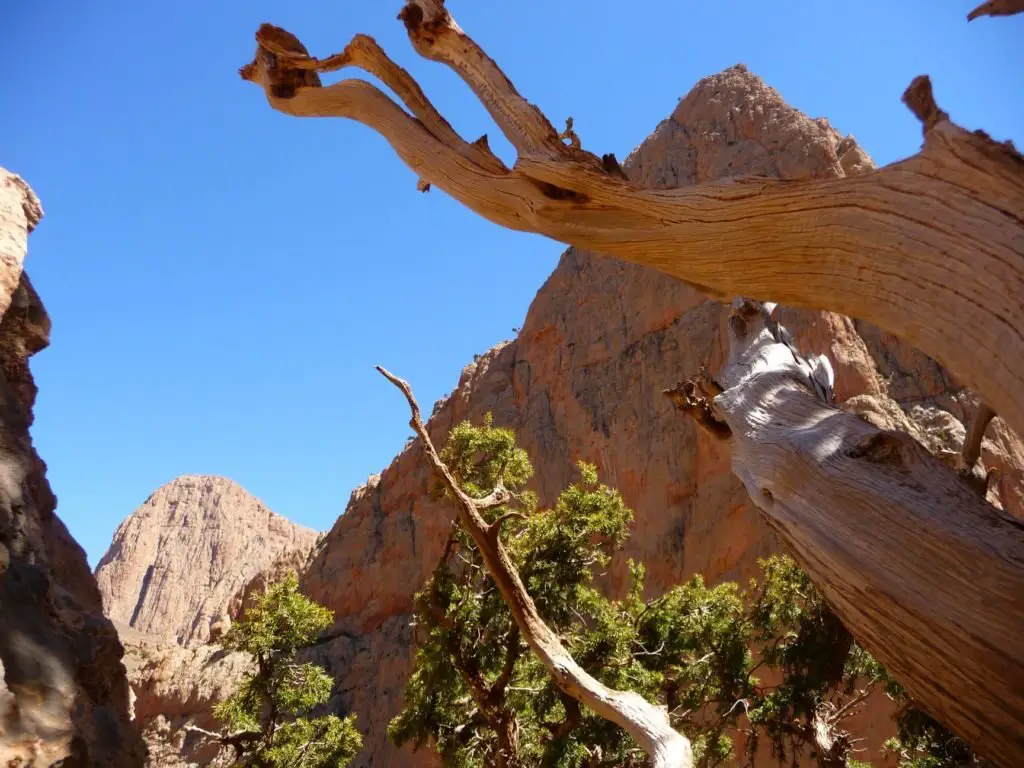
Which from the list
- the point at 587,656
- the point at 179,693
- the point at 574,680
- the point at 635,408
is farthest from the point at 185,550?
the point at 574,680

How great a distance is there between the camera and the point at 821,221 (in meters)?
2.16

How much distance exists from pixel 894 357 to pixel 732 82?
17330mm

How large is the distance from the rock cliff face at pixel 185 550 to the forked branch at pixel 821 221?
274ft

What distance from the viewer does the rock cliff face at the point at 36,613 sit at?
234 inches

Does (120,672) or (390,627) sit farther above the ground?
(390,627)

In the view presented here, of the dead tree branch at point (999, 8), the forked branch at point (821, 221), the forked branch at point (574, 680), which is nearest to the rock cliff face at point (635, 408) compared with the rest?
the forked branch at point (574, 680)

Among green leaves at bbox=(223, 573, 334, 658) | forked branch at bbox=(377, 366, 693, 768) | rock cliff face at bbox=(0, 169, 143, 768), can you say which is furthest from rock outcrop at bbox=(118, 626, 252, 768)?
forked branch at bbox=(377, 366, 693, 768)

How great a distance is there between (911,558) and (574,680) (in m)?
3.29

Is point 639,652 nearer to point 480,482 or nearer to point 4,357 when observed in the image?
point 480,482

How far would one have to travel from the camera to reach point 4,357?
10.9 meters

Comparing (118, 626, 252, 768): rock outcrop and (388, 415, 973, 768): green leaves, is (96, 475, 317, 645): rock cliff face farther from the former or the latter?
(388, 415, 973, 768): green leaves

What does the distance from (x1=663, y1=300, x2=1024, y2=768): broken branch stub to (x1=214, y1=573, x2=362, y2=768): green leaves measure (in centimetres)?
1279

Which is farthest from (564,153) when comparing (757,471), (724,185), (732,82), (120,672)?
(732,82)

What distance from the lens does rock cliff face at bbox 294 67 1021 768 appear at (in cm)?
2734
